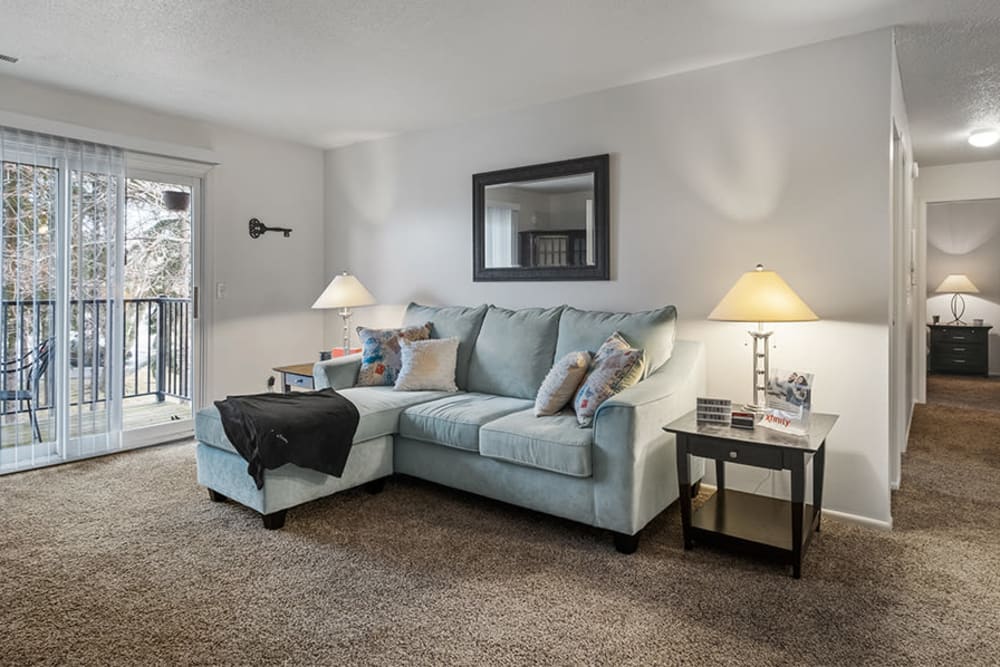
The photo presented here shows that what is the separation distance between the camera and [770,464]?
230 centimetres

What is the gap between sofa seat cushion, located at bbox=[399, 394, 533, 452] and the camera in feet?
9.60

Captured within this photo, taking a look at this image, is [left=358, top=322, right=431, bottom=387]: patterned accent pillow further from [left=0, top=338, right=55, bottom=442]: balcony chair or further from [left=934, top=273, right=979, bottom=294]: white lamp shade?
[left=934, top=273, right=979, bottom=294]: white lamp shade

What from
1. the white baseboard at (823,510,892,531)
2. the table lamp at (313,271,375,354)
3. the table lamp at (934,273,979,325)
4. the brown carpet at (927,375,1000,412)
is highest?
the table lamp at (934,273,979,325)

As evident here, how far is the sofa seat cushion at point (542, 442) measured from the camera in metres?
2.53

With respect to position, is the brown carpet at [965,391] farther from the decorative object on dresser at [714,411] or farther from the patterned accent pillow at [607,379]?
the patterned accent pillow at [607,379]

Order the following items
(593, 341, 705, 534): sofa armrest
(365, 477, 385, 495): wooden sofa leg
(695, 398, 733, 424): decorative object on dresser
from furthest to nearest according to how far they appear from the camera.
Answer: (365, 477, 385, 495): wooden sofa leg, (695, 398, 733, 424): decorative object on dresser, (593, 341, 705, 534): sofa armrest

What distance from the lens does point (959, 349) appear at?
24.5ft

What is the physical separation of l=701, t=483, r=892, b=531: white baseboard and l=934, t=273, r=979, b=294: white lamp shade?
252 inches

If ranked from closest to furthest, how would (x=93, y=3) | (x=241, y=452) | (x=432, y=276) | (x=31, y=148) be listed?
1. (x=93, y=3)
2. (x=241, y=452)
3. (x=31, y=148)
4. (x=432, y=276)

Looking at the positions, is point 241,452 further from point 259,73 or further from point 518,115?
point 518,115

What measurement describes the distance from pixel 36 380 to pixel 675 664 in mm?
3860

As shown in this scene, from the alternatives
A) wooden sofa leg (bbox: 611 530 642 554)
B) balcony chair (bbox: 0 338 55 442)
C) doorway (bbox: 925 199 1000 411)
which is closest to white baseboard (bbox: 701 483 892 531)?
wooden sofa leg (bbox: 611 530 642 554)

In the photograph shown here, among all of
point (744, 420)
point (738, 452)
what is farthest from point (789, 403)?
point (738, 452)

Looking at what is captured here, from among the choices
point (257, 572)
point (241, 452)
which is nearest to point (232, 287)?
point (241, 452)
